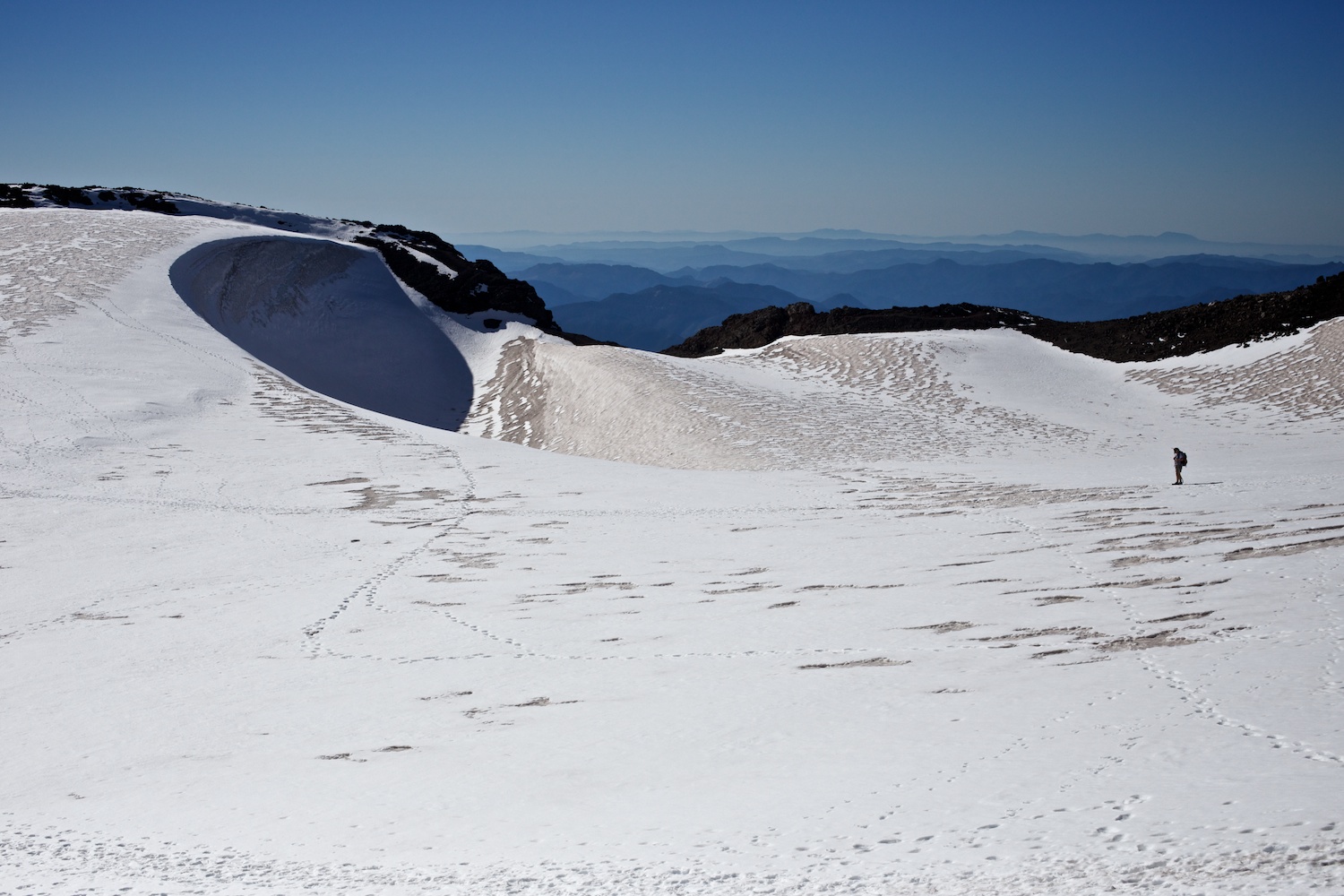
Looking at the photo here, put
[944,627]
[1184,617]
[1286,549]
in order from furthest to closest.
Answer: [1286,549]
[944,627]
[1184,617]

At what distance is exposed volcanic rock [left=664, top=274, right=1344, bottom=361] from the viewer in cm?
4288

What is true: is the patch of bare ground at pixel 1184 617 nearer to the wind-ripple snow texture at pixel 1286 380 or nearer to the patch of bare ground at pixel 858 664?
the patch of bare ground at pixel 858 664

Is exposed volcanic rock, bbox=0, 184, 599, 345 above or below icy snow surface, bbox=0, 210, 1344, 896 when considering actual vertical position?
above

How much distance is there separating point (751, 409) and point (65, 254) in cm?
2904

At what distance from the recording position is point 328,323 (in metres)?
49.6

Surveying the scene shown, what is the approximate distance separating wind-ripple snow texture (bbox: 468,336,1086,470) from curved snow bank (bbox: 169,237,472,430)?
3212mm

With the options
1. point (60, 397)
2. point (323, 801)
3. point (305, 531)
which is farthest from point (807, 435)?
point (323, 801)

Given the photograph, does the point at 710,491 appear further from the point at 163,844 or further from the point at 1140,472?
the point at 163,844

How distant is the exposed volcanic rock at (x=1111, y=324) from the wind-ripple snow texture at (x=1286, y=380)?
7.29 feet

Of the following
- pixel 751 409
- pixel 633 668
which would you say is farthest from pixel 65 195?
pixel 633 668

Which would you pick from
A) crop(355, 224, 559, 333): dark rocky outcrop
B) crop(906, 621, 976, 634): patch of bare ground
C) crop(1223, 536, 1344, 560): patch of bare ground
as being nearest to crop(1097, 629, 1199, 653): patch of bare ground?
crop(906, 621, 976, 634): patch of bare ground

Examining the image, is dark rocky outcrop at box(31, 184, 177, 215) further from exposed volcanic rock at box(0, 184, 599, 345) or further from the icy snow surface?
the icy snow surface

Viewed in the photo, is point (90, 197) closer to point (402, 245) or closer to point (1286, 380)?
point (402, 245)

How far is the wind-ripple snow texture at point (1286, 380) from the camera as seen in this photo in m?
35.3
